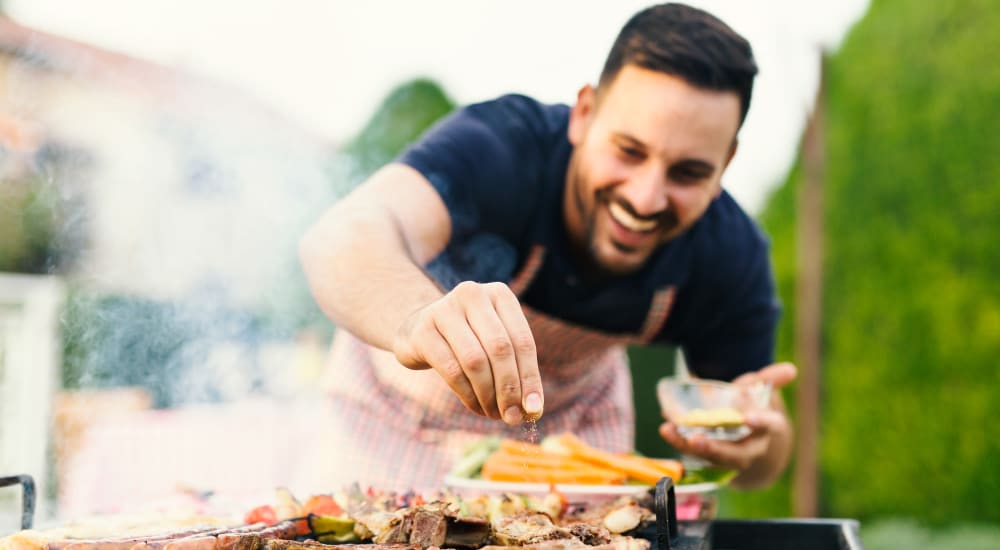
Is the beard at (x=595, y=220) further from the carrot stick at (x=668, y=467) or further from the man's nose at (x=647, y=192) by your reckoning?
the carrot stick at (x=668, y=467)

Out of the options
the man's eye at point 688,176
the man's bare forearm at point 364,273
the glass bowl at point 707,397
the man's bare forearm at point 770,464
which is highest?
the man's eye at point 688,176

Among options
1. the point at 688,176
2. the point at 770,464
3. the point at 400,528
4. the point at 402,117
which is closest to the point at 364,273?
the point at 400,528

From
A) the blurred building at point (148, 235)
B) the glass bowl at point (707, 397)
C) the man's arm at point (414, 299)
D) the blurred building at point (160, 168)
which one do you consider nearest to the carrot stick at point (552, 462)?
the glass bowl at point (707, 397)

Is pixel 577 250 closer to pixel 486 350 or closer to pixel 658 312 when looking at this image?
pixel 658 312

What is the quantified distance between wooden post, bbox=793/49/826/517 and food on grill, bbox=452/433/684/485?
425cm

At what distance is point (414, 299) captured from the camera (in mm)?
1548

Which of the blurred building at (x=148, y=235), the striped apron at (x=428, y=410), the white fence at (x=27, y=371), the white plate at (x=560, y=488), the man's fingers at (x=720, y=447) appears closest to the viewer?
the white plate at (x=560, y=488)

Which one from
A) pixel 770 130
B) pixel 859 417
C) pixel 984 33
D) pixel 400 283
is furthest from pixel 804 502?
pixel 400 283

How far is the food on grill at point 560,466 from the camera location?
6.41 ft

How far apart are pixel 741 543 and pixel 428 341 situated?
0.92 metres

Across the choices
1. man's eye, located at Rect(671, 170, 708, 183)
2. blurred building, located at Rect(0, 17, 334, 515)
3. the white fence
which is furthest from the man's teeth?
the white fence

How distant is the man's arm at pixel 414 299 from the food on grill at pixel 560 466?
0.49 m

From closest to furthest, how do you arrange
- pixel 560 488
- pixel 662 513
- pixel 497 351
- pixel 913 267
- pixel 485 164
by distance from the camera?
pixel 497 351 < pixel 662 513 < pixel 560 488 < pixel 485 164 < pixel 913 267

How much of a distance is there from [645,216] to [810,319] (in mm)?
4269
